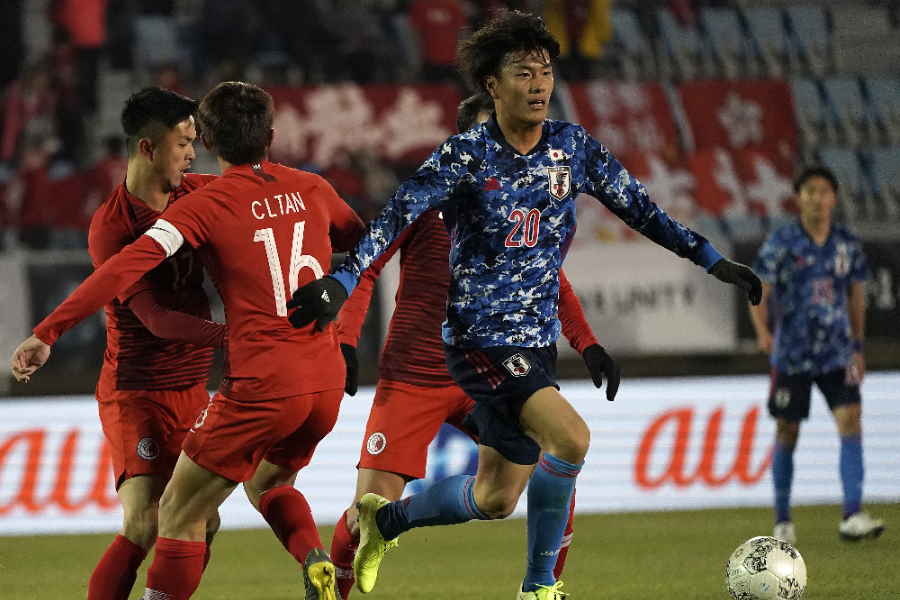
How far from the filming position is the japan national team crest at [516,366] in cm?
454

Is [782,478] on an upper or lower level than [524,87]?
lower

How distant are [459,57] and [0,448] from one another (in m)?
5.46

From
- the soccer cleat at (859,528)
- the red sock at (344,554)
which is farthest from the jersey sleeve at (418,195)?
the soccer cleat at (859,528)

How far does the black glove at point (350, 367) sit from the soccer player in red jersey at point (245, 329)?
1.33 ft

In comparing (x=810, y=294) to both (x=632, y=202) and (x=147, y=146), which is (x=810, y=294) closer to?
(x=632, y=202)

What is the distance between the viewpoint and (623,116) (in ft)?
45.4

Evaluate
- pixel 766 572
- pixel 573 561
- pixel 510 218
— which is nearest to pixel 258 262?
pixel 510 218

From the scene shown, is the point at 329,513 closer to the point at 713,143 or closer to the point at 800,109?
the point at 713,143

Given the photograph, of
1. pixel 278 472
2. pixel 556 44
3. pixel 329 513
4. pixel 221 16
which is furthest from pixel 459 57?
pixel 221 16

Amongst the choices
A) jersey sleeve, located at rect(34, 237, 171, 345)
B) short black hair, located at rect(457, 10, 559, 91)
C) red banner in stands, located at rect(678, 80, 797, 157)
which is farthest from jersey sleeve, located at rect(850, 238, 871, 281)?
red banner in stands, located at rect(678, 80, 797, 157)

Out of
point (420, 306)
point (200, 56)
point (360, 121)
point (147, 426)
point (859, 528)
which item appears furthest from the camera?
point (200, 56)

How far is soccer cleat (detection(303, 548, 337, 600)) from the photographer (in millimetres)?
4332

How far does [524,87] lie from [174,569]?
1.81m

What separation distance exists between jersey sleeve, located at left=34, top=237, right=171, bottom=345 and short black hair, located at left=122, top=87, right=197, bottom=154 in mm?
690
